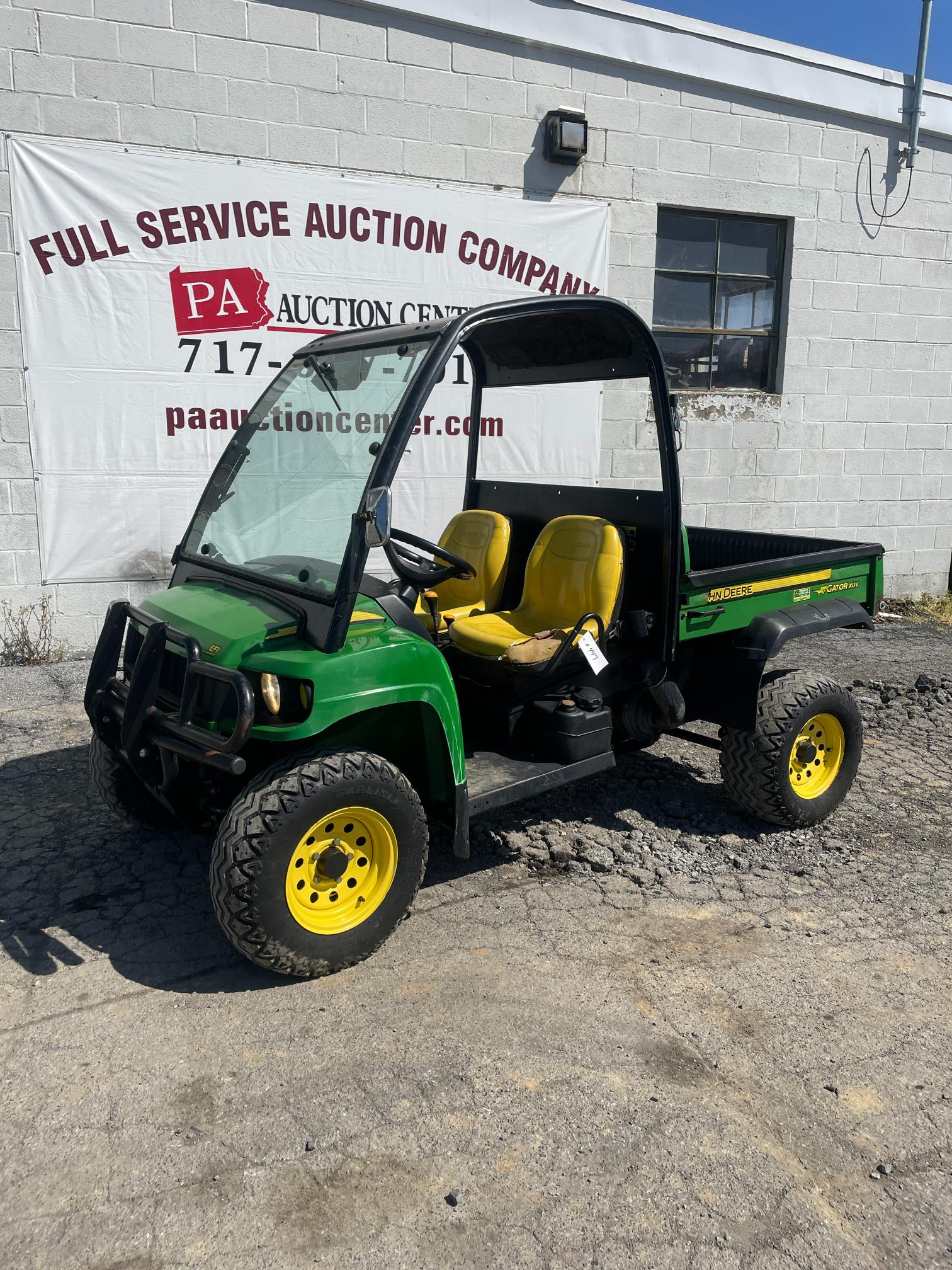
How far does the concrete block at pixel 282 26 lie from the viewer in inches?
255

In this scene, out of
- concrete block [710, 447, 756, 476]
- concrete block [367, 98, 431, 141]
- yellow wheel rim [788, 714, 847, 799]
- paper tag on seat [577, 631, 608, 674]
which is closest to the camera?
paper tag on seat [577, 631, 608, 674]

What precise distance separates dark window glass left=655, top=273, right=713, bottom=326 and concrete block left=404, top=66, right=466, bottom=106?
2.12 metres

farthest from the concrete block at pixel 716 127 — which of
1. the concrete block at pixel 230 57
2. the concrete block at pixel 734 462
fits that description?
the concrete block at pixel 230 57

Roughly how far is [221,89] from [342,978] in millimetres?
5794

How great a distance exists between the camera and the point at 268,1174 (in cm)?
234

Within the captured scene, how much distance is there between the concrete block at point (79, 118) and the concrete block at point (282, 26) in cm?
106

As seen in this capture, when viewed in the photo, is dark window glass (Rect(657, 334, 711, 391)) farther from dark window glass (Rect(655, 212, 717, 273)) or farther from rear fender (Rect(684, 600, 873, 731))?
rear fender (Rect(684, 600, 873, 731))

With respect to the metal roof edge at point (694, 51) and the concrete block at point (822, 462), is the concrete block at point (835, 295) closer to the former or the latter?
the concrete block at point (822, 462)

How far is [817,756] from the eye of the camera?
14.5 ft

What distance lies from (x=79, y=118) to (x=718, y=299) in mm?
4973

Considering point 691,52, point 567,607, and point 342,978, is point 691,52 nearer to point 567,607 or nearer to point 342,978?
point 567,607

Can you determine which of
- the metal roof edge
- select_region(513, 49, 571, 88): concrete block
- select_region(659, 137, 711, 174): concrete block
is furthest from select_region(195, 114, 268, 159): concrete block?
select_region(659, 137, 711, 174): concrete block

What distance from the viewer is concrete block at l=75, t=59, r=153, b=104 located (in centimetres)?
614

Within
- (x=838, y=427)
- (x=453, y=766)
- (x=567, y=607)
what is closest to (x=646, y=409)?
(x=838, y=427)
